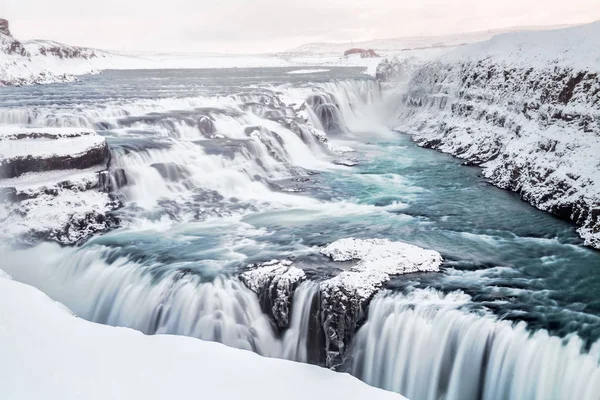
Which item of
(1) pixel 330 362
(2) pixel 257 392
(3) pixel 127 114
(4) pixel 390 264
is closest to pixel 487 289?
(4) pixel 390 264

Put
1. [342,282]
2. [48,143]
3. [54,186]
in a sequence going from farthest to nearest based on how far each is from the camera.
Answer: [48,143] < [54,186] < [342,282]

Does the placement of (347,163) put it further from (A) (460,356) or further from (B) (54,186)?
(A) (460,356)

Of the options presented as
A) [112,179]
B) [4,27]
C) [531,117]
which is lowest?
[112,179]

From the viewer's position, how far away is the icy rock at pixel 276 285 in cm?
952

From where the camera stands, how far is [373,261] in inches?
419

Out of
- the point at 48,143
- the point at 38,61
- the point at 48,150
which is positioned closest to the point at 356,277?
the point at 48,150

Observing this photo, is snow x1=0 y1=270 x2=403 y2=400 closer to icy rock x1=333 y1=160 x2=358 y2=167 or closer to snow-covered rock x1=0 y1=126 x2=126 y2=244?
snow-covered rock x1=0 y1=126 x2=126 y2=244

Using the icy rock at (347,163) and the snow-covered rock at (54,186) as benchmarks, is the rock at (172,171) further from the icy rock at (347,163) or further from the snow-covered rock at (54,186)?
the icy rock at (347,163)

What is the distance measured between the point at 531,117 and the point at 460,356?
1354 centimetres

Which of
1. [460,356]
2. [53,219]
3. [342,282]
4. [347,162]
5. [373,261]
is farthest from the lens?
[347,162]

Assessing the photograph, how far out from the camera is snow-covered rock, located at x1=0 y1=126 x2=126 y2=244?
42.5 ft

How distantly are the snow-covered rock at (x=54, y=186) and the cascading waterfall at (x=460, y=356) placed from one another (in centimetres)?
799

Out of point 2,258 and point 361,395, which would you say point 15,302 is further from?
point 2,258

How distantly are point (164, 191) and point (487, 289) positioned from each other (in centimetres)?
987
